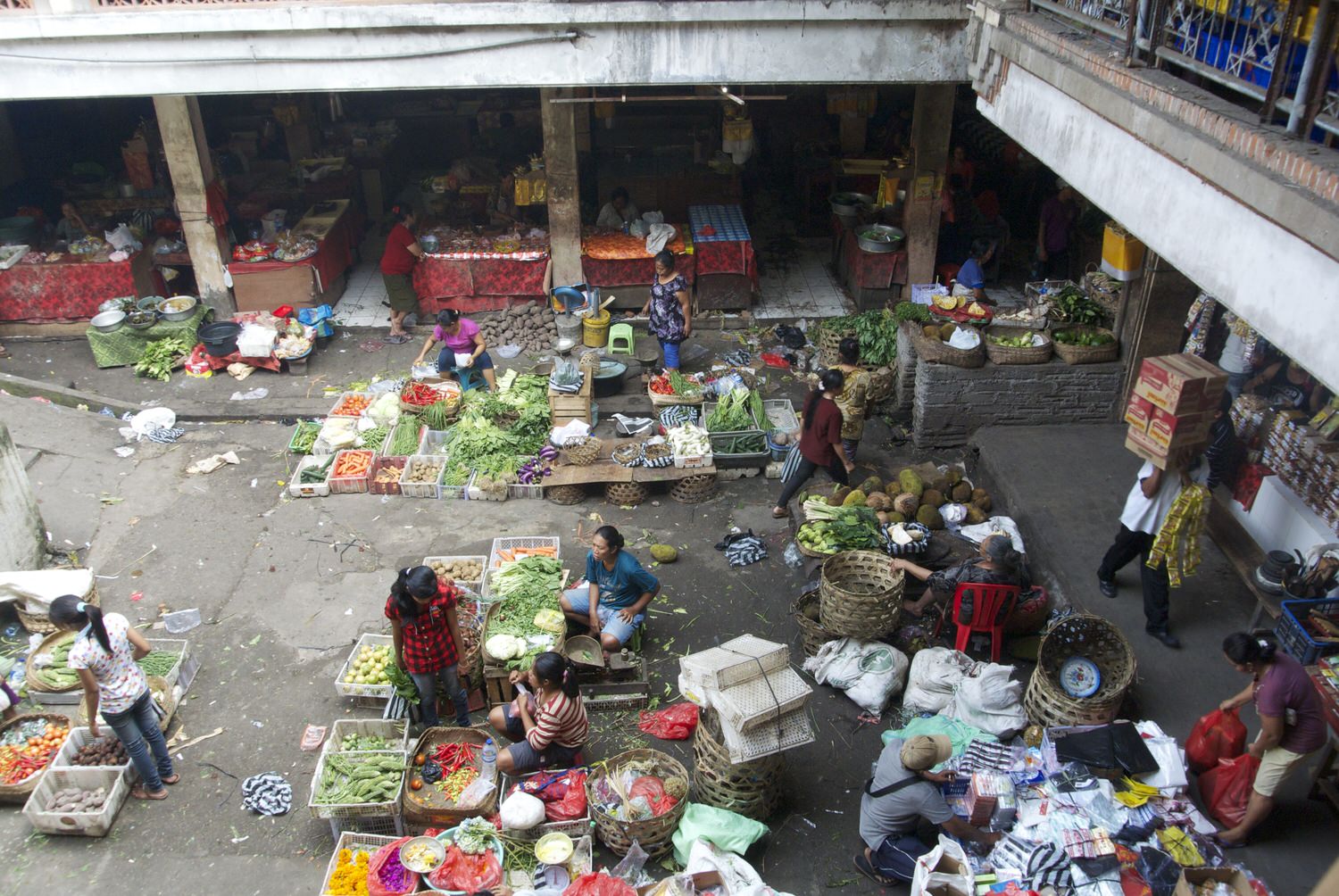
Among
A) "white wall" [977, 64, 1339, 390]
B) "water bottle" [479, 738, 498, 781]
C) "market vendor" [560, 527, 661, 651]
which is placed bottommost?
"water bottle" [479, 738, 498, 781]

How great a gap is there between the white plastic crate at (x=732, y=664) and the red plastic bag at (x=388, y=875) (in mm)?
2028

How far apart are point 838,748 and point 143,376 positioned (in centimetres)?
969

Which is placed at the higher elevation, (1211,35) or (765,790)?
(1211,35)

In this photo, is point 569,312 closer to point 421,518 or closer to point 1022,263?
point 421,518

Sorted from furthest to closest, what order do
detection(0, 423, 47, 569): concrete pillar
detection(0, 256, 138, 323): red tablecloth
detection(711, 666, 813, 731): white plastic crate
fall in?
detection(0, 256, 138, 323): red tablecloth, detection(0, 423, 47, 569): concrete pillar, detection(711, 666, 813, 731): white plastic crate

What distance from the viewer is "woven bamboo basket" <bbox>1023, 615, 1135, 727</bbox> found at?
635 centimetres

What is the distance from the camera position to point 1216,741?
5938mm

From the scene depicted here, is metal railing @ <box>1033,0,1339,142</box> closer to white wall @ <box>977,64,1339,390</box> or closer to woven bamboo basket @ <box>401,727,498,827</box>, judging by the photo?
white wall @ <box>977,64,1339,390</box>

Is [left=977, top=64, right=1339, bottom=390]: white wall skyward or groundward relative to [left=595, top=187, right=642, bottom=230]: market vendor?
skyward

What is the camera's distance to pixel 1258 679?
5.47 metres

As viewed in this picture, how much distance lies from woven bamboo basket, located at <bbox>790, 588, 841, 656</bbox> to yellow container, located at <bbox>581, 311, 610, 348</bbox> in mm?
5398

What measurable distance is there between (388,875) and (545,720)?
1.27 metres

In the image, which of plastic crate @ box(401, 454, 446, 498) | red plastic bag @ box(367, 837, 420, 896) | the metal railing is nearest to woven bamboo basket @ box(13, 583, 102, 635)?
plastic crate @ box(401, 454, 446, 498)

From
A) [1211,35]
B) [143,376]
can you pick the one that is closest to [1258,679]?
[1211,35]
